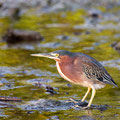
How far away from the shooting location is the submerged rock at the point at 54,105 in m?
6.82

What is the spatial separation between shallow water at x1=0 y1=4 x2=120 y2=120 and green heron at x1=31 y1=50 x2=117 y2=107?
451mm

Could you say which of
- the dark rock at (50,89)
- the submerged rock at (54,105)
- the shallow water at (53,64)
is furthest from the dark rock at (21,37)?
the submerged rock at (54,105)

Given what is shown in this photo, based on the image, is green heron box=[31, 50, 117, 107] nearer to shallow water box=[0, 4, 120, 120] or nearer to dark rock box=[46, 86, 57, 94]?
shallow water box=[0, 4, 120, 120]

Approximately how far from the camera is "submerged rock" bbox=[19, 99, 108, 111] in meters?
6.82

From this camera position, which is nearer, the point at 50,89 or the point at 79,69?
the point at 79,69

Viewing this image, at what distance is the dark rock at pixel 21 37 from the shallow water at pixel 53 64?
31cm

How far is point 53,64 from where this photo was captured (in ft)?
35.3

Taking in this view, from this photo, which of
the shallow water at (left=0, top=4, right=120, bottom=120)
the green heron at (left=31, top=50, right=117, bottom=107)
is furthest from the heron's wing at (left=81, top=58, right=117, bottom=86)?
the shallow water at (left=0, top=4, right=120, bottom=120)

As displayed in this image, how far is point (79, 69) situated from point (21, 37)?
7800 mm

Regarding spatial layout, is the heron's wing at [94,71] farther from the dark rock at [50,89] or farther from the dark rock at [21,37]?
the dark rock at [21,37]

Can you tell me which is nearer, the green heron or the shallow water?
the shallow water

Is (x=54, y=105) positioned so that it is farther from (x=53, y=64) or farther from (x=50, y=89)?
(x=53, y=64)

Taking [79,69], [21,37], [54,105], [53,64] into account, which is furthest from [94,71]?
[21,37]

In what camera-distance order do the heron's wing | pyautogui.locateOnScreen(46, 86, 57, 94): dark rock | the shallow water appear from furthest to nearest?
pyautogui.locateOnScreen(46, 86, 57, 94): dark rock, the heron's wing, the shallow water
